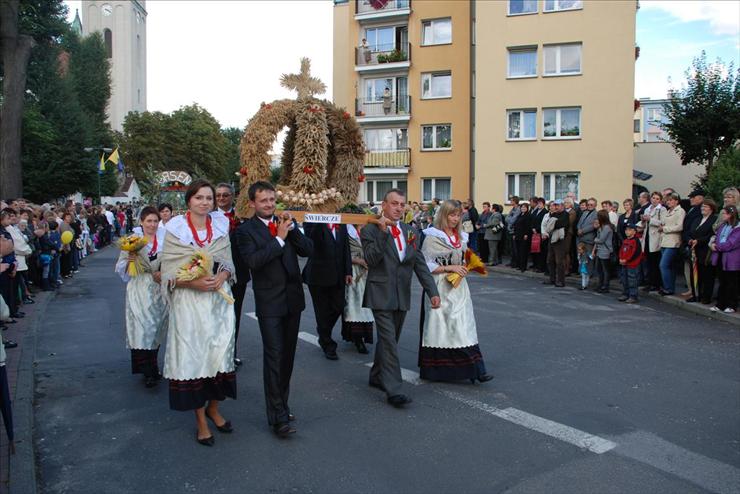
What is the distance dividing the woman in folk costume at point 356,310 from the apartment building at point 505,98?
2350cm

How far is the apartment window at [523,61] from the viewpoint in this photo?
3053 cm

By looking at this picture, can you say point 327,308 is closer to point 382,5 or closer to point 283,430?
point 283,430

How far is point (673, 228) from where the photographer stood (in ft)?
41.0

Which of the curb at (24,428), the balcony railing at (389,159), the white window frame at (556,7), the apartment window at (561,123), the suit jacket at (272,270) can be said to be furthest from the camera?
the balcony railing at (389,159)

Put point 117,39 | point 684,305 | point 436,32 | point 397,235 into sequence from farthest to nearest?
point 117,39, point 436,32, point 684,305, point 397,235

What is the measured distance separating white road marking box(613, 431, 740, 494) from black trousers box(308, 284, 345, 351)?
384 centimetres

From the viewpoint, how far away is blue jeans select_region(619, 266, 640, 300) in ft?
41.5

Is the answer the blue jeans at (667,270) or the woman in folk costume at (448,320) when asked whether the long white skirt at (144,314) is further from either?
the blue jeans at (667,270)

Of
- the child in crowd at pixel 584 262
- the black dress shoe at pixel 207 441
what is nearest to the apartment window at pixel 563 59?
the child in crowd at pixel 584 262

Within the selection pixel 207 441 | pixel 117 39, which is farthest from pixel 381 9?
pixel 117 39

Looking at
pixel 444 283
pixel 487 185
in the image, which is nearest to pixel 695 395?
pixel 444 283

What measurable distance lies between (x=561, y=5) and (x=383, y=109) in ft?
36.5

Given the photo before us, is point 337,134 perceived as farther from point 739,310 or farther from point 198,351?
point 739,310

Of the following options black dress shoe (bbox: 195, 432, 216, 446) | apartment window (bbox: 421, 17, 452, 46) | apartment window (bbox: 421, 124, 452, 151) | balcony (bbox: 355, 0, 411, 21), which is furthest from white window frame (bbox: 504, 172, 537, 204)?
black dress shoe (bbox: 195, 432, 216, 446)
